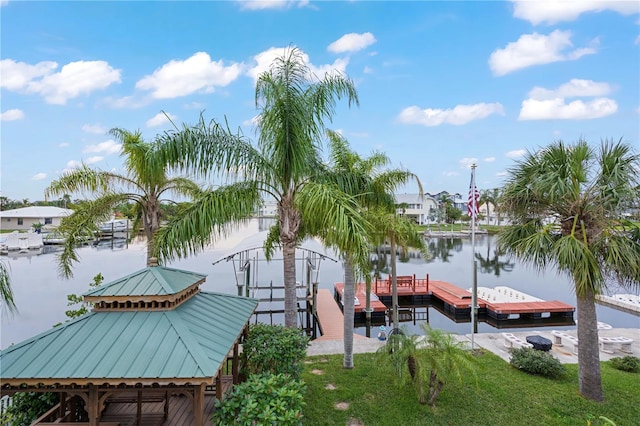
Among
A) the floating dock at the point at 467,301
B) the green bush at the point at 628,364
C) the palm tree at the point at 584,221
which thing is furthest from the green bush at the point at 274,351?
the green bush at the point at 628,364

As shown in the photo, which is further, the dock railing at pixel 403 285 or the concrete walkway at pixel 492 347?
the dock railing at pixel 403 285

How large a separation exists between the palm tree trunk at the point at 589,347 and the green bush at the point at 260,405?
260 inches

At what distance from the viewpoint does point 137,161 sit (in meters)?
8.90

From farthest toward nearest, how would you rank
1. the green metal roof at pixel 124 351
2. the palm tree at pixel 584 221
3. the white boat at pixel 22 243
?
the white boat at pixel 22 243 < the palm tree at pixel 584 221 < the green metal roof at pixel 124 351

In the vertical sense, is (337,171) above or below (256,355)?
above

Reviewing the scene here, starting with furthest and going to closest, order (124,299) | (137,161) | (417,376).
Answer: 1. (137,161)
2. (417,376)
3. (124,299)

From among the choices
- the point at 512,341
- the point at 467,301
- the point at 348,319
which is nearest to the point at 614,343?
the point at 512,341

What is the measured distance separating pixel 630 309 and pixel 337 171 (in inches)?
740

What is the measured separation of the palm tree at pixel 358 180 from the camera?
9.15 m

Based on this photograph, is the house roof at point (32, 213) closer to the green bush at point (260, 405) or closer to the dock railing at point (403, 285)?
the dock railing at point (403, 285)

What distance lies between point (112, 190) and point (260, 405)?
25.6 feet

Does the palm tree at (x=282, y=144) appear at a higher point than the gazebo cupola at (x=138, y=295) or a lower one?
higher

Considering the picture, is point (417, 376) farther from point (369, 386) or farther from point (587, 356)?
point (587, 356)

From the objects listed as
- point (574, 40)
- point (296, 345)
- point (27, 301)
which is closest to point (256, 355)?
point (296, 345)
